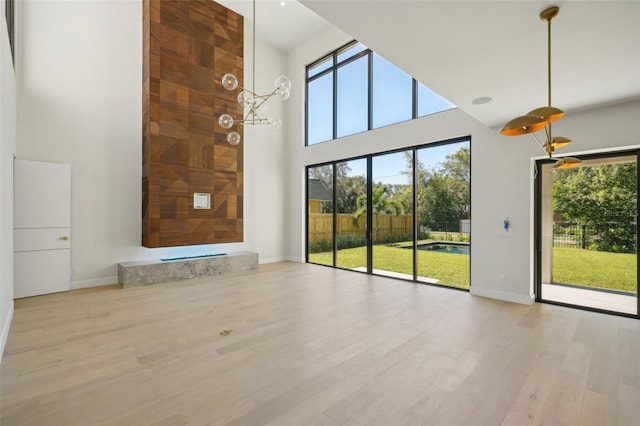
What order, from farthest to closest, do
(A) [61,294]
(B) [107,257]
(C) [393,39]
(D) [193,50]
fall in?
(D) [193,50]
(B) [107,257]
(A) [61,294]
(C) [393,39]

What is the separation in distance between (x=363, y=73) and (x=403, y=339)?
6119mm

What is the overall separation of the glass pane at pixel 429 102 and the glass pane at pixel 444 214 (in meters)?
0.69

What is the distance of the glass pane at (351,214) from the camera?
7055 millimetres

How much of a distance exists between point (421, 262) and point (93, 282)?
633 cm

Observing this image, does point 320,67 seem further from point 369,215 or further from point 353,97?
point 369,215

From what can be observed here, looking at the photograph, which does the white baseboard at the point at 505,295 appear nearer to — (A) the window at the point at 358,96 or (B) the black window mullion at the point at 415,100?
(A) the window at the point at 358,96

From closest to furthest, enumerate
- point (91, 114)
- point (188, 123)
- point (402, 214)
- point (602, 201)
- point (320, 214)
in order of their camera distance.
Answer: point (602, 201) < point (91, 114) < point (402, 214) < point (188, 123) < point (320, 214)

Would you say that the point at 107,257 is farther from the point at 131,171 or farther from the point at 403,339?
the point at 403,339

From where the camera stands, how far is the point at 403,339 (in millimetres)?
3305

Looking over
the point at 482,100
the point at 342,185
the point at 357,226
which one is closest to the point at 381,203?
the point at 357,226

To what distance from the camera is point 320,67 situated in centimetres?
830

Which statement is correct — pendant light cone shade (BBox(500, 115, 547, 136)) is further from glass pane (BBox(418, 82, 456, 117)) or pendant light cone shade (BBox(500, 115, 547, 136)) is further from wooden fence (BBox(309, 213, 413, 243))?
wooden fence (BBox(309, 213, 413, 243))

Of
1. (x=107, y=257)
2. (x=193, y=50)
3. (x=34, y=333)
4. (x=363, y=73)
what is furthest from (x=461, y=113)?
(x=107, y=257)

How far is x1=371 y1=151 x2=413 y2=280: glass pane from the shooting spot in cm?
616
